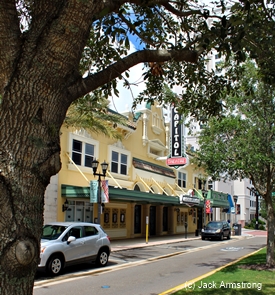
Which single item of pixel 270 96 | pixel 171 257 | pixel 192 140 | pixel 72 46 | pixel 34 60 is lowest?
pixel 171 257

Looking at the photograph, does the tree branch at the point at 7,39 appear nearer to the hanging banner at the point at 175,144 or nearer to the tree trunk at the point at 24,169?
the tree trunk at the point at 24,169

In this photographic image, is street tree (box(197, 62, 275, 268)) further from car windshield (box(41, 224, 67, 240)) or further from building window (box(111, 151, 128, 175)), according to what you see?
building window (box(111, 151, 128, 175))

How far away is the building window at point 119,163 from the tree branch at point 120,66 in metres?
21.4

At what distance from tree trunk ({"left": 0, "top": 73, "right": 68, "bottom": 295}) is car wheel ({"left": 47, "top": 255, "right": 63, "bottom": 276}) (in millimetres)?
9072

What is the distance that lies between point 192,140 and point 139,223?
2927cm

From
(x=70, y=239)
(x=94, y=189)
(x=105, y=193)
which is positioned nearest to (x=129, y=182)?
(x=94, y=189)

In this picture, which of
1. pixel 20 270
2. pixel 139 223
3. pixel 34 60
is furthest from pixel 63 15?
pixel 139 223

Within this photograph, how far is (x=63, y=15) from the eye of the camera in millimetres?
3451

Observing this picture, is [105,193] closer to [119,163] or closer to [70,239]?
[70,239]

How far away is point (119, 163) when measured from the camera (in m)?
27.0

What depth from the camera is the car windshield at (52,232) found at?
12.3 m

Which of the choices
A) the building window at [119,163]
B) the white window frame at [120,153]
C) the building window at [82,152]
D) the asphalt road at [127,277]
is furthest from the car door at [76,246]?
the building window at [119,163]

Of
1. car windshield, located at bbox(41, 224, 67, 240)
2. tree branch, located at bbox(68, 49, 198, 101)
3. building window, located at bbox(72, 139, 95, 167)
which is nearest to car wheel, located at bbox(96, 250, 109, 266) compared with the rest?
car windshield, located at bbox(41, 224, 67, 240)

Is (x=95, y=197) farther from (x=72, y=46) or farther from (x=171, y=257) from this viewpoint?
(x=72, y=46)
